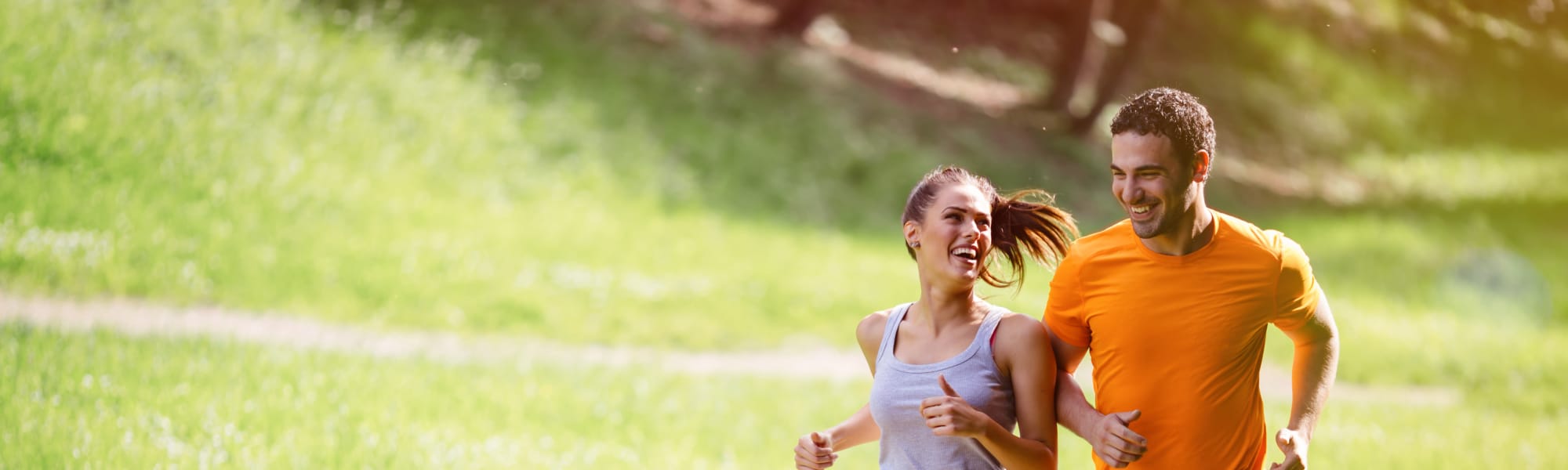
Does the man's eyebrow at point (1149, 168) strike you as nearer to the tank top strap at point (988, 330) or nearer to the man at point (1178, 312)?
the man at point (1178, 312)

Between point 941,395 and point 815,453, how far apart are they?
462 millimetres

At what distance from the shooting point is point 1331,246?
22344mm

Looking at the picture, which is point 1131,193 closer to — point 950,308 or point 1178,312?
point 1178,312

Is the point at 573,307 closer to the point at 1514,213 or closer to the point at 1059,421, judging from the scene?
the point at 1059,421

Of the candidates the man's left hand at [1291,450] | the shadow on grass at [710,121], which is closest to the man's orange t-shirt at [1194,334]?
the man's left hand at [1291,450]

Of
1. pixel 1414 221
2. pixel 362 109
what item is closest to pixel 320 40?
pixel 362 109

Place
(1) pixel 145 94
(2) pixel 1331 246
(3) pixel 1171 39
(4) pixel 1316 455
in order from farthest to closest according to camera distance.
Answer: (3) pixel 1171 39 < (2) pixel 1331 246 < (1) pixel 145 94 < (4) pixel 1316 455

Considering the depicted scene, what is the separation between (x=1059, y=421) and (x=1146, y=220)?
2.13ft

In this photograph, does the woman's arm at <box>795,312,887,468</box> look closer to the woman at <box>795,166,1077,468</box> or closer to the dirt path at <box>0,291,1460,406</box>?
the woman at <box>795,166,1077,468</box>

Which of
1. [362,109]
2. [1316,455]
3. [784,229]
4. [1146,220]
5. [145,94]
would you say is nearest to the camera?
[1146,220]

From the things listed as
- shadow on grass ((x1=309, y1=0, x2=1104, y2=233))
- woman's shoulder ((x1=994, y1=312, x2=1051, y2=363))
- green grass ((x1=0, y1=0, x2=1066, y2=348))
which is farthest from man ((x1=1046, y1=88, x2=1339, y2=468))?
shadow on grass ((x1=309, y1=0, x2=1104, y2=233))

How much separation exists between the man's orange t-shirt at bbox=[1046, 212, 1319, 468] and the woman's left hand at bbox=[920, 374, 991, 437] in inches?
20.8

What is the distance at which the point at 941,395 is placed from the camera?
3641 millimetres

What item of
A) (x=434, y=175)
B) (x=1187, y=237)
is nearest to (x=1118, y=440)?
(x=1187, y=237)
